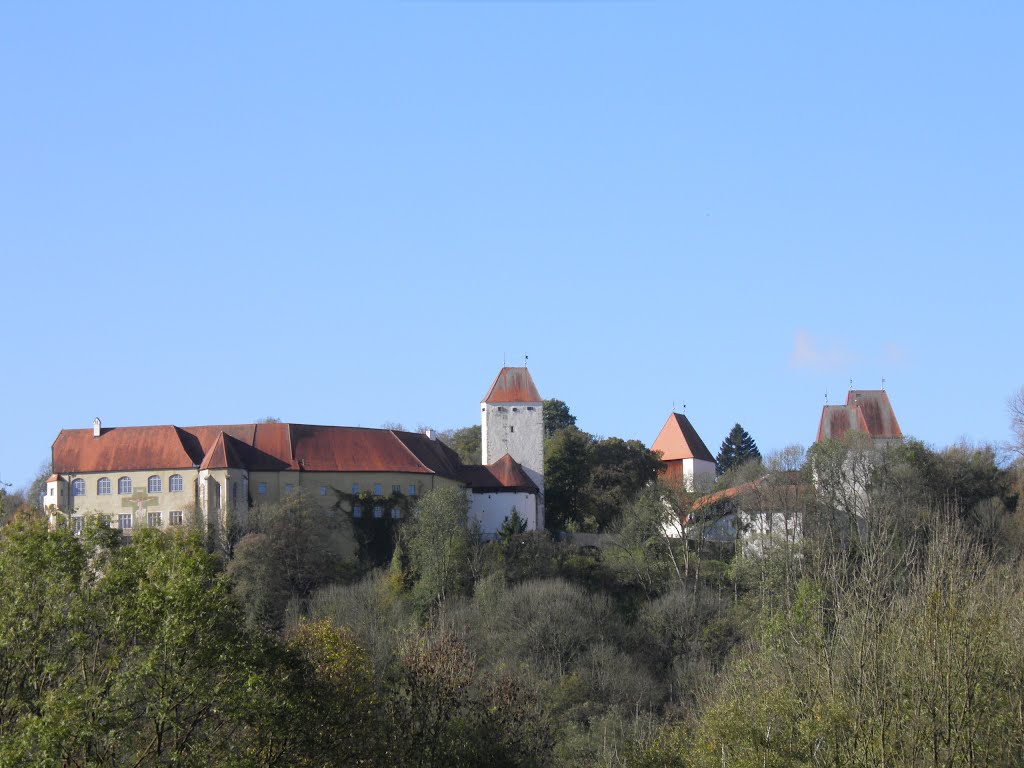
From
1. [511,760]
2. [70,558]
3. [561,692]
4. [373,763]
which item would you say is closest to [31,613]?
[70,558]

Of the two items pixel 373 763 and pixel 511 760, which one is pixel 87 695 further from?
pixel 511 760

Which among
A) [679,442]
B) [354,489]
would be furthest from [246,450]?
[679,442]

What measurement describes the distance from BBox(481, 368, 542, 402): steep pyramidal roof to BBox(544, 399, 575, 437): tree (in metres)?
14.1

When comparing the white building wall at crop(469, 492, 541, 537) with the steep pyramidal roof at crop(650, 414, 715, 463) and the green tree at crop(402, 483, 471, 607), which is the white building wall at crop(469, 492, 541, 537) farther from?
the steep pyramidal roof at crop(650, 414, 715, 463)

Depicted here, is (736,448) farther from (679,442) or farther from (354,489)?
(354,489)

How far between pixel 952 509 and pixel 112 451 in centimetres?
3515

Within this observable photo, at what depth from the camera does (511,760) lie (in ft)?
116

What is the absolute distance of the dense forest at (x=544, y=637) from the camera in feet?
92.9

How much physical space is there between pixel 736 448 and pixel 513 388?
25.5 meters

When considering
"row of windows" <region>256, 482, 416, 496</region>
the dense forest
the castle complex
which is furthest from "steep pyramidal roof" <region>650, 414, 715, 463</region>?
"row of windows" <region>256, 482, 416, 496</region>

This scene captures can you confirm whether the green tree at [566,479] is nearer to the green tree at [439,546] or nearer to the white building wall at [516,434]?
the white building wall at [516,434]

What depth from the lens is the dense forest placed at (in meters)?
28.3

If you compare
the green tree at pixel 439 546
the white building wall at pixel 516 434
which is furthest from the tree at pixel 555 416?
the green tree at pixel 439 546

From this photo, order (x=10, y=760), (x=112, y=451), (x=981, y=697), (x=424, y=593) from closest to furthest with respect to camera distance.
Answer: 1. (x=10, y=760)
2. (x=981, y=697)
3. (x=424, y=593)
4. (x=112, y=451)
